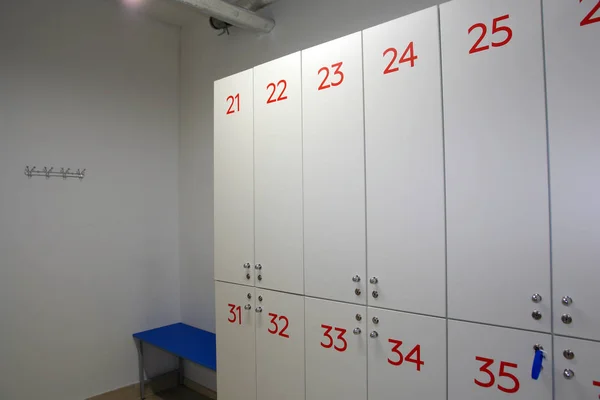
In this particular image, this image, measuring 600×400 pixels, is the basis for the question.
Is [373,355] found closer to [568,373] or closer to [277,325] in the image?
[277,325]

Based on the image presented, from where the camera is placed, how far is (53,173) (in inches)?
109

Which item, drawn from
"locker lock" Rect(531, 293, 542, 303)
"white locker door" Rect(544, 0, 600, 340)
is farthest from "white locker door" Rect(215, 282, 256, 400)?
"white locker door" Rect(544, 0, 600, 340)

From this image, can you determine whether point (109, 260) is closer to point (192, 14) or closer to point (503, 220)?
point (192, 14)

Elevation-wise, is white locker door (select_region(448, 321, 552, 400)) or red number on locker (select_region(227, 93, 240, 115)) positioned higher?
red number on locker (select_region(227, 93, 240, 115))

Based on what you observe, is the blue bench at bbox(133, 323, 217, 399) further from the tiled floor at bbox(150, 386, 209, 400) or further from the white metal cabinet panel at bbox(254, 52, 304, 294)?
the white metal cabinet panel at bbox(254, 52, 304, 294)

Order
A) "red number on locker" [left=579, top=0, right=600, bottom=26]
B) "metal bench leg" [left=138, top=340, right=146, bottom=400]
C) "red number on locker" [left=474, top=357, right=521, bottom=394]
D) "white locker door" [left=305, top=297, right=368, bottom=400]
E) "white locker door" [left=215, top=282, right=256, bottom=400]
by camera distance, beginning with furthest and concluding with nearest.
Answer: "metal bench leg" [left=138, top=340, right=146, bottom=400] → "white locker door" [left=215, top=282, right=256, bottom=400] → "white locker door" [left=305, top=297, right=368, bottom=400] → "red number on locker" [left=474, top=357, right=521, bottom=394] → "red number on locker" [left=579, top=0, right=600, bottom=26]

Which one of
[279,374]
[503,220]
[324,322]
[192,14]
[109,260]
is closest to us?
[503,220]

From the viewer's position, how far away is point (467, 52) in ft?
4.42

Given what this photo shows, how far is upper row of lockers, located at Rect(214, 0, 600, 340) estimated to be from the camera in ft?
3.81

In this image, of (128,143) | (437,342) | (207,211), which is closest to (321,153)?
(437,342)

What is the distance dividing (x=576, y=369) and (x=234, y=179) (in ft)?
5.49

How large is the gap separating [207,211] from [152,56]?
146 cm

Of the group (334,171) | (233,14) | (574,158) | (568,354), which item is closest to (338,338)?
(334,171)

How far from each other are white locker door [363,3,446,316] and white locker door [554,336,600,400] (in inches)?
14.5
